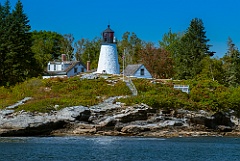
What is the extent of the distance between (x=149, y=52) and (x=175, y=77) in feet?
30.9

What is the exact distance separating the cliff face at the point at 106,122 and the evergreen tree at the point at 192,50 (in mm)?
23903

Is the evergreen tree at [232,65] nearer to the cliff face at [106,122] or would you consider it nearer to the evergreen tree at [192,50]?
the evergreen tree at [192,50]

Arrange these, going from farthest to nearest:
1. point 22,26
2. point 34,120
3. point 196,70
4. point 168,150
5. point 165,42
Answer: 1. point 165,42
2. point 196,70
3. point 22,26
4. point 34,120
5. point 168,150

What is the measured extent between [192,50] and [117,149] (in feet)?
134

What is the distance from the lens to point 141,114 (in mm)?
49219

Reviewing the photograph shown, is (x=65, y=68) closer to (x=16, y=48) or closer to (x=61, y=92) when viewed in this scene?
(x=16, y=48)

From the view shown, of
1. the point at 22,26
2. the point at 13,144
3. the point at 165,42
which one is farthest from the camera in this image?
the point at 165,42

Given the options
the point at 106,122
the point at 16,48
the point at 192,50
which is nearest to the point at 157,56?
the point at 192,50

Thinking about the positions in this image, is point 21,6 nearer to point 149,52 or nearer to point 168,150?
point 149,52

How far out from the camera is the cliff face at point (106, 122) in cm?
4750

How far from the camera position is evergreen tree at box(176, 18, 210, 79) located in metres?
73.9

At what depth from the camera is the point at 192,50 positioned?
74562 millimetres

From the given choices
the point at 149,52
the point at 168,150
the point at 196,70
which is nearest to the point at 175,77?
the point at 196,70

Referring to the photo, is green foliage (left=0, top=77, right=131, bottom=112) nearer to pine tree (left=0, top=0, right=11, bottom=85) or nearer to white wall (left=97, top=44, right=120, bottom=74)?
pine tree (left=0, top=0, right=11, bottom=85)
